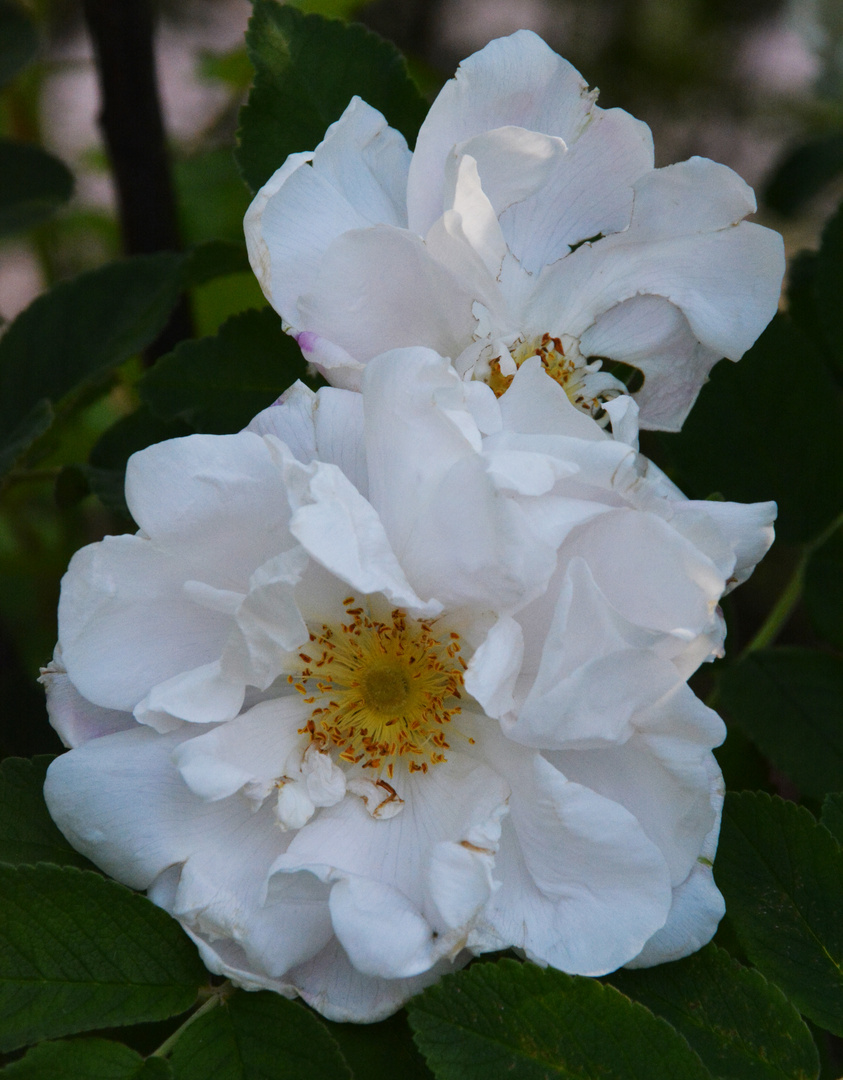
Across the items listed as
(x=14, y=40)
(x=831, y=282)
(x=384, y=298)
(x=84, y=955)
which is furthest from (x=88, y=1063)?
(x=14, y=40)

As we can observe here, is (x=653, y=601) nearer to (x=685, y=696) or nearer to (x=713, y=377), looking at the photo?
(x=685, y=696)

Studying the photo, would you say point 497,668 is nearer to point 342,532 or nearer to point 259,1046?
point 342,532

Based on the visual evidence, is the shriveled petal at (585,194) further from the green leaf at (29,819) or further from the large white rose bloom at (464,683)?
the green leaf at (29,819)

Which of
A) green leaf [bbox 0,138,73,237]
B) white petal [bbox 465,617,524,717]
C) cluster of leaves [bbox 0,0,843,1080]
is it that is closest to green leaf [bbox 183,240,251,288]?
cluster of leaves [bbox 0,0,843,1080]

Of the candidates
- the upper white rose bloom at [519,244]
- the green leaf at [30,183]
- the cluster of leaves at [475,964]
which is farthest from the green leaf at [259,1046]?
the green leaf at [30,183]

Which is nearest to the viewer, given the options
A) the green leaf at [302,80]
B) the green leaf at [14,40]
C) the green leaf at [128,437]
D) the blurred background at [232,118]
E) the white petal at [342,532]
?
the white petal at [342,532]

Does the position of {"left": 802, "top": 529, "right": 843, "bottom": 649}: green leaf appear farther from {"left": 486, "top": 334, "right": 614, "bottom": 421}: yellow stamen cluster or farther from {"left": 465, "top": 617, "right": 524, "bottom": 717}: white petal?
{"left": 465, "top": 617, "right": 524, "bottom": 717}: white petal
